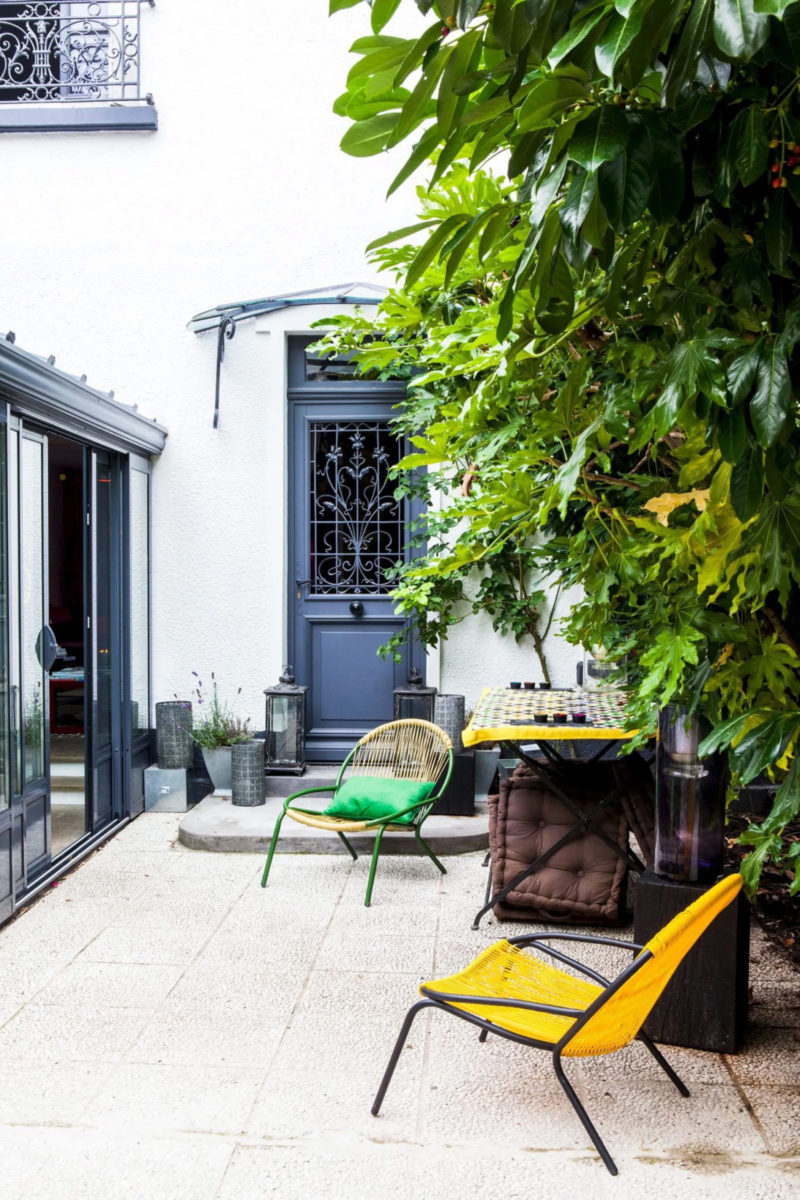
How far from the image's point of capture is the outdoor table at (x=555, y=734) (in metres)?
4.35

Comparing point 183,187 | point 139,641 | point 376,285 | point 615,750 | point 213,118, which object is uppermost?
point 213,118

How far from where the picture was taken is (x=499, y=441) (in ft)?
9.34

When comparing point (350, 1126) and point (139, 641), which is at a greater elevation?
point (139, 641)

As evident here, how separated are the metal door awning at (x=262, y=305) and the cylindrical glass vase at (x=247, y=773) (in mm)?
2232

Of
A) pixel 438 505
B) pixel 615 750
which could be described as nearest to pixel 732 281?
pixel 615 750

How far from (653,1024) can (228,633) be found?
14.4 ft

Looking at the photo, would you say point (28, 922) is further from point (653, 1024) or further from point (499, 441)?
point (499, 441)

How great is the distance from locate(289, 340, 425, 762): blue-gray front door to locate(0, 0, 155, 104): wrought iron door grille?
7.51ft

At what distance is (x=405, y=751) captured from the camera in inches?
240

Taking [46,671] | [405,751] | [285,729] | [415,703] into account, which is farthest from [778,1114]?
[285,729]

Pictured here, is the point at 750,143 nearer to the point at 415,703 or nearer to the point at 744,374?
the point at 744,374

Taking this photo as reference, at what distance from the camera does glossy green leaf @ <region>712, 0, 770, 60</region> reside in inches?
40.0

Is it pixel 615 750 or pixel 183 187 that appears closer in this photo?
pixel 615 750

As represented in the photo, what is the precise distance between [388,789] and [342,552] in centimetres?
220
